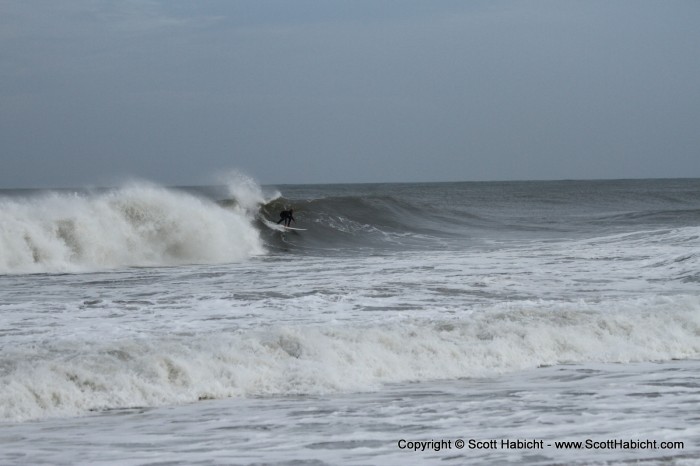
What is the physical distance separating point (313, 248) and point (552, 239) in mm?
7013

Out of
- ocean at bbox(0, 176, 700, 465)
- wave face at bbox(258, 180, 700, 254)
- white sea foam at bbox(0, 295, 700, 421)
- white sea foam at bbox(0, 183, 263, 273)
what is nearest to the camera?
ocean at bbox(0, 176, 700, 465)

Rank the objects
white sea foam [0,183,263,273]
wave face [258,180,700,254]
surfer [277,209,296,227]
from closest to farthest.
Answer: white sea foam [0,183,263,273]
wave face [258,180,700,254]
surfer [277,209,296,227]

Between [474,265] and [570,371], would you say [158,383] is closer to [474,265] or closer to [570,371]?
[570,371]

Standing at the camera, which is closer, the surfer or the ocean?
the ocean

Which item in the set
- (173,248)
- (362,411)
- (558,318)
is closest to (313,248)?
(173,248)

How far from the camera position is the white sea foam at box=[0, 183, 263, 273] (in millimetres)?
19297

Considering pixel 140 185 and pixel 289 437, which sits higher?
pixel 140 185

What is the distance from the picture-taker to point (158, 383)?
791 centimetres

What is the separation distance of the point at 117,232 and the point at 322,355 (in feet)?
44.7

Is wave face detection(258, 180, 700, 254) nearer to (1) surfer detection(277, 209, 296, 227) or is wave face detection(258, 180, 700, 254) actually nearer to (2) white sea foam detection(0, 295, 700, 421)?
(1) surfer detection(277, 209, 296, 227)

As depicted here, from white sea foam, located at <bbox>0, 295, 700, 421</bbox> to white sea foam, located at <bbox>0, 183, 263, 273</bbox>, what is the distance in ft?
34.0

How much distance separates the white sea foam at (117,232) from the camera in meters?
19.3

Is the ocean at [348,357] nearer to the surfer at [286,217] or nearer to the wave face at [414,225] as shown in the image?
the wave face at [414,225]

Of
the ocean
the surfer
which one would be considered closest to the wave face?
the surfer
